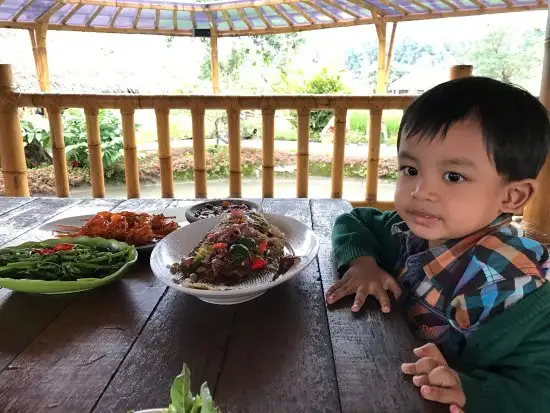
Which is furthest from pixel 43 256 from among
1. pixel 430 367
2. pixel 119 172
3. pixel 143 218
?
pixel 119 172

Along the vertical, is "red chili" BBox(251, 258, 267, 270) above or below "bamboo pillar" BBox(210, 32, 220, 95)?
below

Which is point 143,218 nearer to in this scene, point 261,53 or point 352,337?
point 352,337

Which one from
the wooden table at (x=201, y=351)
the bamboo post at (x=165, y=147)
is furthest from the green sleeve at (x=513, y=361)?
the bamboo post at (x=165, y=147)

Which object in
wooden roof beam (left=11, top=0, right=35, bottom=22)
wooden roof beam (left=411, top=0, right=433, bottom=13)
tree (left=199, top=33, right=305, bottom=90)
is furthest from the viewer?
tree (left=199, top=33, right=305, bottom=90)

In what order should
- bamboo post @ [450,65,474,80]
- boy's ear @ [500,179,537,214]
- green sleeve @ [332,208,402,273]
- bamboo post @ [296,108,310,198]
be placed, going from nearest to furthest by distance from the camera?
boy's ear @ [500,179,537,214]
green sleeve @ [332,208,402,273]
bamboo post @ [450,65,474,80]
bamboo post @ [296,108,310,198]

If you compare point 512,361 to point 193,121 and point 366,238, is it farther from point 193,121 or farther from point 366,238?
point 193,121

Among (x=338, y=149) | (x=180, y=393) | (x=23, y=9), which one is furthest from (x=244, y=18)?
(x=180, y=393)

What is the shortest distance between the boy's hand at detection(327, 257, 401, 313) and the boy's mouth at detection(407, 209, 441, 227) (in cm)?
16

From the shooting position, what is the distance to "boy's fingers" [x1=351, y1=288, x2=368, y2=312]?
0.89m

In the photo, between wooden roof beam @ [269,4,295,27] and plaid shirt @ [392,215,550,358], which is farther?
wooden roof beam @ [269,4,295,27]

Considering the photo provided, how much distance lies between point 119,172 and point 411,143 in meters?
5.91

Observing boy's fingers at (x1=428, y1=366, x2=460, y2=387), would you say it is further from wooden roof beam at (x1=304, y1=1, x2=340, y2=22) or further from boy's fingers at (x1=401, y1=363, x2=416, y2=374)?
wooden roof beam at (x1=304, y1=1, x2=340, y2=22)

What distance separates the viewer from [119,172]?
6.27 metres

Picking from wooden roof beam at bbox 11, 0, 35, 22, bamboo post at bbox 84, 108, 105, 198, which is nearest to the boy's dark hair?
bamboo post at bbox 84, 108, 105, 198
